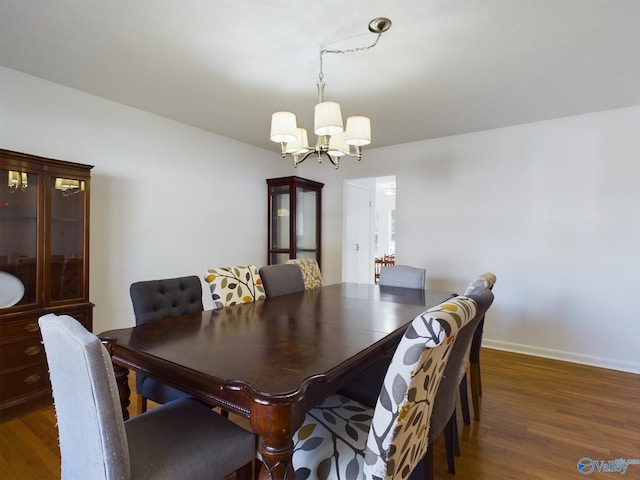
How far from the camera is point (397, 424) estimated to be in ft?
3.05

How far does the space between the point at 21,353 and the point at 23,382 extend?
194mm

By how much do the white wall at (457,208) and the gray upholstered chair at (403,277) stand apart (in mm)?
1152

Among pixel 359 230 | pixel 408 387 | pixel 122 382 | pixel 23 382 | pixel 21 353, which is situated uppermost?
pixel 359 230

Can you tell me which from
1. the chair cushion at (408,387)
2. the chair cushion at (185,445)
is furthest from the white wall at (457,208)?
the chair cushion at (408,387)

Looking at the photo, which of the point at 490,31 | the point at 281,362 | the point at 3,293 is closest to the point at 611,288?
the point at 490,31

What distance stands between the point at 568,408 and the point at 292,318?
6.85ft

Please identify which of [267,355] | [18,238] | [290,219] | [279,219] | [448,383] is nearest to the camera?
[267,355]

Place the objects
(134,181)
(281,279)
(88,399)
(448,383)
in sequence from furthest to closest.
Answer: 1. (134,181)
2. (281,279)
3. (448,383)
4. (88,399)

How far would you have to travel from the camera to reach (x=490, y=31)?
6.12 feet

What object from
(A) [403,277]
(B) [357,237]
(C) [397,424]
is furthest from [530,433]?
(B) [357,237]

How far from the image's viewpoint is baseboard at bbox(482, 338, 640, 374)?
2.98 metres

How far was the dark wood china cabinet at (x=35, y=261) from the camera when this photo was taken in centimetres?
213

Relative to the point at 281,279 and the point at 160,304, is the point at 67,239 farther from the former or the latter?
the point at 281,279

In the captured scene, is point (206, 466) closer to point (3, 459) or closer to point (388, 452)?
point (388, 452)
